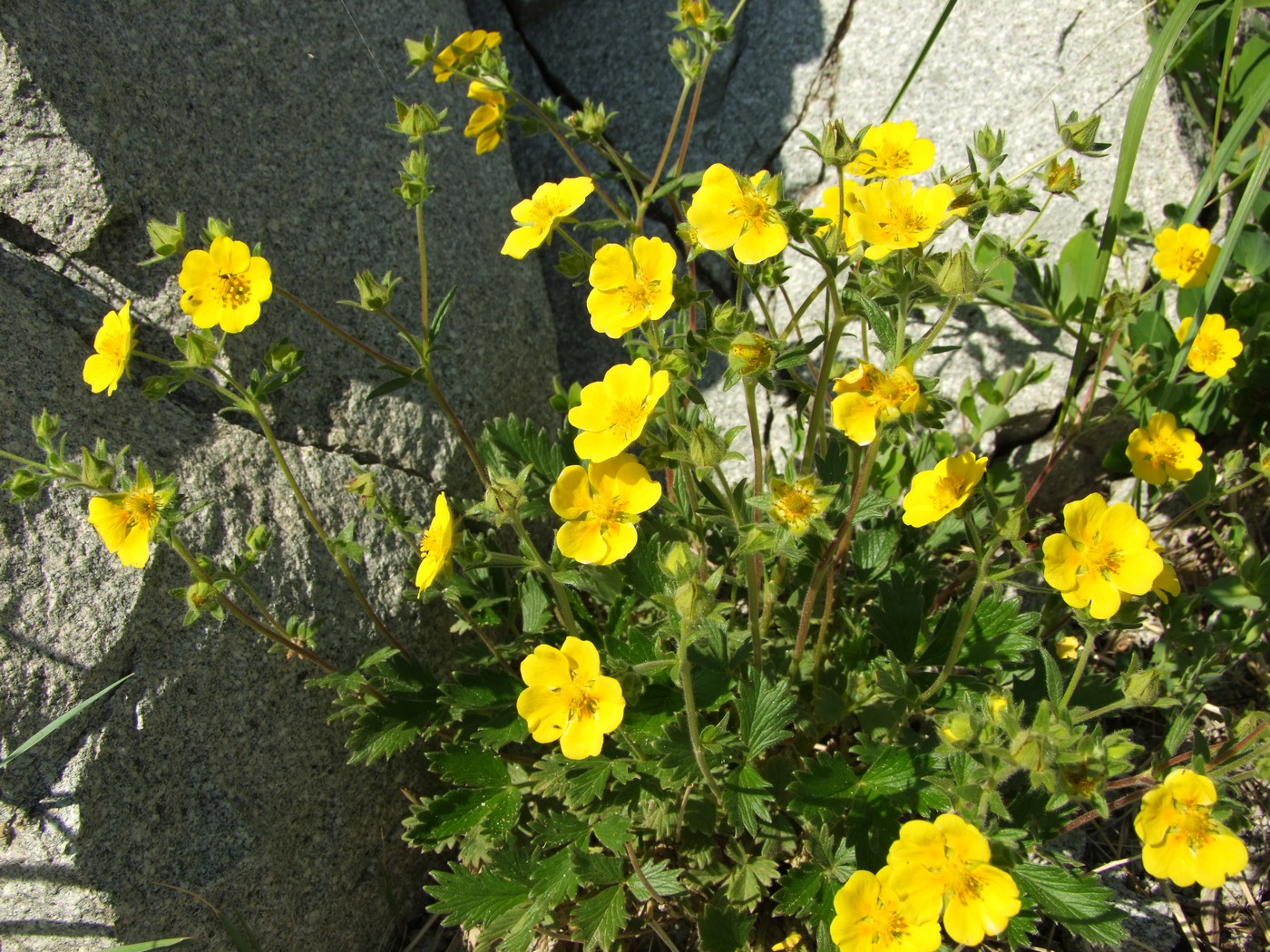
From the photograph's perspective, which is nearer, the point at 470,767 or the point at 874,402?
the point at 874,402

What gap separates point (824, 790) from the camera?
235 cm

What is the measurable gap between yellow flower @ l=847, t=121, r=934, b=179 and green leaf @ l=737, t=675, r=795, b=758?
52.5 inches

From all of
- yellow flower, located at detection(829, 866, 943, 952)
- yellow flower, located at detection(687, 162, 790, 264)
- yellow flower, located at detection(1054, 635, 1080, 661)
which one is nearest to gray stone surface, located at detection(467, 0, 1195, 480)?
yellow flower, located at detection(1054, 635, 1080, 661)

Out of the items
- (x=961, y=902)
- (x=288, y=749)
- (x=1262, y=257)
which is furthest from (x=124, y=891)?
(x=1262, y=257)

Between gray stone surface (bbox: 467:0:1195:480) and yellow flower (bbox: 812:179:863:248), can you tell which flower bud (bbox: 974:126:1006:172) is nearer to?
yellow flower (bbox: 812:179:863:248)

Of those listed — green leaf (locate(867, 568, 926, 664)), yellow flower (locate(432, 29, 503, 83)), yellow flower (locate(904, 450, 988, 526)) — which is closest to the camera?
yellow flower (locate(904, 450, 988, 526))

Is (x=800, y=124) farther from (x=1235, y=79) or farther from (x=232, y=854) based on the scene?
(x=232, y=854)

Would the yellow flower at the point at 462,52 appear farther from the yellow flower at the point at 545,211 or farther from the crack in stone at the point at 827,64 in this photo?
the crack in stone at the point at 827,64

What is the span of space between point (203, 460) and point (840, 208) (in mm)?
1904

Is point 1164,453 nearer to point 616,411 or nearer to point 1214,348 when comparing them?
point 1214,348

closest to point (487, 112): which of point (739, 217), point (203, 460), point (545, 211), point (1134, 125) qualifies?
point (545, 211)

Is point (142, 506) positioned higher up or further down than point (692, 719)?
higher up

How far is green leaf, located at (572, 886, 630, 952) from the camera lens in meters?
2.32

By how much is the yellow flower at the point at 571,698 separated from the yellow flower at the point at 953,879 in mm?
649
